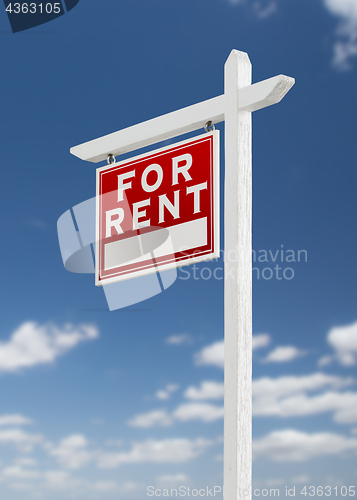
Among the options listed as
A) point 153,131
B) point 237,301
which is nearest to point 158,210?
point 153,131

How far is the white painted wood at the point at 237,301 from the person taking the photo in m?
2.28

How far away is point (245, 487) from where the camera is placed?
2279 mm

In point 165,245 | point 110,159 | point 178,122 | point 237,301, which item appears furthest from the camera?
point 110,159

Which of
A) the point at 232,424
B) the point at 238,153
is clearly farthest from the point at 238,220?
the point at 232,424

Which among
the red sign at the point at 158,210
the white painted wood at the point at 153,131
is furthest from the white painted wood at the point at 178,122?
the red sign at the point at 158,210

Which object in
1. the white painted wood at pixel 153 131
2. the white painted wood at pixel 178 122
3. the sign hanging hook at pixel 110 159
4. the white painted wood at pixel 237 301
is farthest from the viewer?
the sign hanging hook at pixel 110 159

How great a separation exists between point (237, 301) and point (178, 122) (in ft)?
3.07

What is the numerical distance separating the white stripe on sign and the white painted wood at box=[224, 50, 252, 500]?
0.16 meters

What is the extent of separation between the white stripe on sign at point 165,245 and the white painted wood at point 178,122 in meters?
0.48

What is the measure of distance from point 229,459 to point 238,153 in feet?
4.01

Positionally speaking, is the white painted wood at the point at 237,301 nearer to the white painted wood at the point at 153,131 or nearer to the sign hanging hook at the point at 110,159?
the white painted wood at the point at 153,131

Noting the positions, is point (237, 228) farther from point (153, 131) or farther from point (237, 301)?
point (153, 131)

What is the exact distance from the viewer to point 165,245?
267cm

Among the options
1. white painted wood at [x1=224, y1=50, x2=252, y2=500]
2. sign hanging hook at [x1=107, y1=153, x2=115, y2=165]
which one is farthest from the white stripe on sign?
sign hanging hook at [x1=107, y1=153, x2=115, y2=165]
